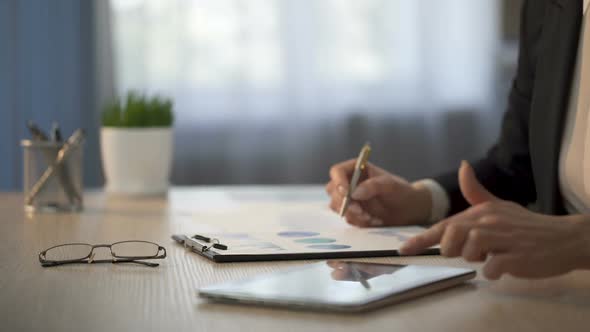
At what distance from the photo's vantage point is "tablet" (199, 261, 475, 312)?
26.4 inches

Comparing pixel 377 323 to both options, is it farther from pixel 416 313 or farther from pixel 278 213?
pixel 278 213

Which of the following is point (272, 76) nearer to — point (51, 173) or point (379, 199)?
point (51, 173)

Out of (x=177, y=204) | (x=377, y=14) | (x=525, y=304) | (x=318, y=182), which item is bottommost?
(x=318, y=182)

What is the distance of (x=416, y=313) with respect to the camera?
67 cm

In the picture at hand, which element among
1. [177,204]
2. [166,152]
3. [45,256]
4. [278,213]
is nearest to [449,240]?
[45,256]

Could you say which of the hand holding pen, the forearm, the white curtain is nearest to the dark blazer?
the hand holding pen

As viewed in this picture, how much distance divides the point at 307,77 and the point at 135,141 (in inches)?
67.8

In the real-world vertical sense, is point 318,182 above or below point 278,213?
below

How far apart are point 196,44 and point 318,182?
2.46 feet

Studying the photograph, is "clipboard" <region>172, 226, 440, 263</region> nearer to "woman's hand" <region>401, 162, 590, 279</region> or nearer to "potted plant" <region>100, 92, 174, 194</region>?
"woman's hand" <region>401, 162, 590, 279</region>

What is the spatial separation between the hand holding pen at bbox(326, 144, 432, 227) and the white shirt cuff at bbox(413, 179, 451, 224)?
0.5 inches

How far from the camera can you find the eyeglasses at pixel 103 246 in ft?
3.01

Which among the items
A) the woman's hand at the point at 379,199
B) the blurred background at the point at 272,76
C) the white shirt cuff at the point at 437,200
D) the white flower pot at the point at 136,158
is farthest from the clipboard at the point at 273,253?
the blurred background at the point at 272,76

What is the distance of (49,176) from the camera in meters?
1.51
